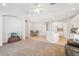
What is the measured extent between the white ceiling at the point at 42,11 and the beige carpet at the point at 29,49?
0.73 m

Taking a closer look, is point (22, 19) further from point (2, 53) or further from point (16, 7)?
point (2, 53)

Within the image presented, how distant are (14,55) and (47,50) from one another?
0.87m

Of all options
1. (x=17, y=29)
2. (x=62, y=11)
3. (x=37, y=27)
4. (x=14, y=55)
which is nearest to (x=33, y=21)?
(x=37, y=27)

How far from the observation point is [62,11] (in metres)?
2.60

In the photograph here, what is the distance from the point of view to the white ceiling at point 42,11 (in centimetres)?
242

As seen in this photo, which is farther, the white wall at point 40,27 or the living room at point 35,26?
the white wall at point 40,27

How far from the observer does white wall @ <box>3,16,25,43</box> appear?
2.74m

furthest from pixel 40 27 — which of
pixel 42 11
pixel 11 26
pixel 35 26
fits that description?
pixel 11 26

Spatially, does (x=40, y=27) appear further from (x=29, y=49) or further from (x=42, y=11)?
(x=29, y=49)

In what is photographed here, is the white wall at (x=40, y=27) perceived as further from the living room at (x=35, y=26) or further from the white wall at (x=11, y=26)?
the white wall at (x=11, y=26)

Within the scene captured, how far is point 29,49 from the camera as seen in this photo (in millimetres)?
2768

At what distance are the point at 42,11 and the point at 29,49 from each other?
1100 mm

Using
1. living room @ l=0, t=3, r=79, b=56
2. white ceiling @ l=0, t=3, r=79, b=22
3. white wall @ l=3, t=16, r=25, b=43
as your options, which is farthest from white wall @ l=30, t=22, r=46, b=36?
white wall @ l=3, t=16, r=25, b=43

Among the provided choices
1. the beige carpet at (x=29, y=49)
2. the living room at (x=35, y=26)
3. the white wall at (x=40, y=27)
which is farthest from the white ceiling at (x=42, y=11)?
the beige carpet at (x=29, y=49)
